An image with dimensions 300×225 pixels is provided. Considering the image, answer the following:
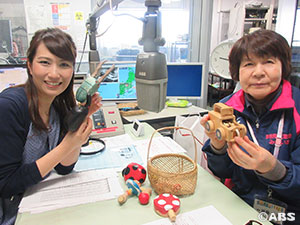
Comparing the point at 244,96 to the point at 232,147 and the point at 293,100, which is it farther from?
the point at 232,147

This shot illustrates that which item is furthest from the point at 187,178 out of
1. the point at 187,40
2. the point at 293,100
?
the point at 187,40

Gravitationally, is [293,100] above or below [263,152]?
above

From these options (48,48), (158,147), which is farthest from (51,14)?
(158,147)

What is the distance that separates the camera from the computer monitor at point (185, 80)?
222 cm

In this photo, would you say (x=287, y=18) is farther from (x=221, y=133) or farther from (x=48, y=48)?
(x=48, y=48)

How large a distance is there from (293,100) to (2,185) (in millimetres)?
1162

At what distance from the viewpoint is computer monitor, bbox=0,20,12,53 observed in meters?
2.27

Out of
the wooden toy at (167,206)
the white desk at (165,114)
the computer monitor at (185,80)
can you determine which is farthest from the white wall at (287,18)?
the wooden toy at (167,206)

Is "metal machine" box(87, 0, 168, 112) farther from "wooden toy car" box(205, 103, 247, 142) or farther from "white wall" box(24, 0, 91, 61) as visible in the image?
"white wall" box(24, 0, 91, 61)

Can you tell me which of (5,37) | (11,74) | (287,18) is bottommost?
(11,74)

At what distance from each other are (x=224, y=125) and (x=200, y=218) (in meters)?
0.33

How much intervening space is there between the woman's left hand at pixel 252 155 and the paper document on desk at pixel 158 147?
0.52 meters

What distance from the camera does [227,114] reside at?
795 millimetres

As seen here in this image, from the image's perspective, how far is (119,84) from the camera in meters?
2.09
